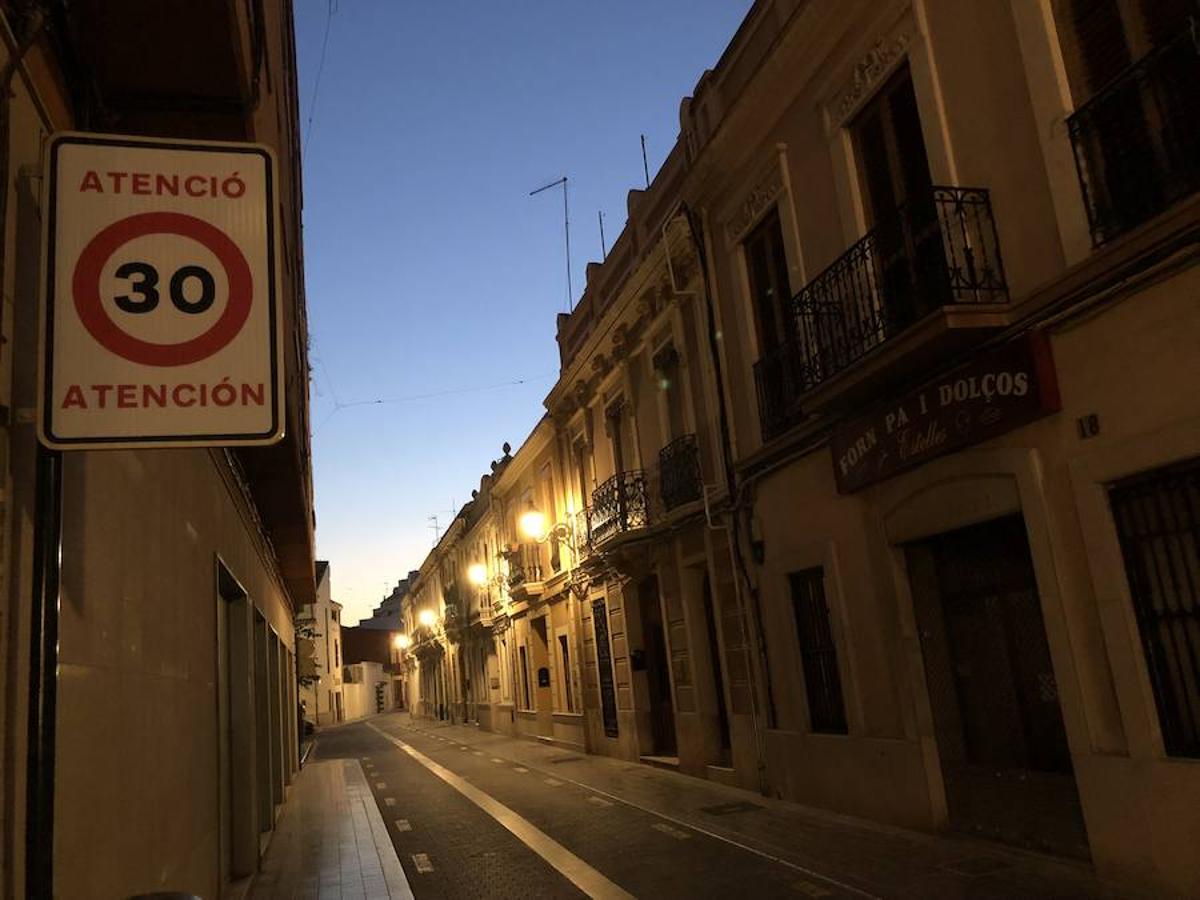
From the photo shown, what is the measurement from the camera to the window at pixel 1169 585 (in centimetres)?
596

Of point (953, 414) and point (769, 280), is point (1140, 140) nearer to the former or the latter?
point (953, 414)

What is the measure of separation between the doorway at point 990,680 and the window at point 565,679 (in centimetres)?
1348

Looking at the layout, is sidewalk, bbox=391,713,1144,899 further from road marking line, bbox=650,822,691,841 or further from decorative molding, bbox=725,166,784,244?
decorative molding, bbox=725,166,784,244

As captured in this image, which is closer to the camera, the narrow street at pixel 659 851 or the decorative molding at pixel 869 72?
the narrow street at pixel 659 851

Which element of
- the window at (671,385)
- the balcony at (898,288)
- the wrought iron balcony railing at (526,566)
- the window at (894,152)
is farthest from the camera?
the wrought iron balcony railing at (526,566)

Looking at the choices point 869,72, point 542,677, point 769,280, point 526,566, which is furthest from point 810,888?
point 542,677

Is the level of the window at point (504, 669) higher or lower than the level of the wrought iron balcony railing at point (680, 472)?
lower

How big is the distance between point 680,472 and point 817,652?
4226mm

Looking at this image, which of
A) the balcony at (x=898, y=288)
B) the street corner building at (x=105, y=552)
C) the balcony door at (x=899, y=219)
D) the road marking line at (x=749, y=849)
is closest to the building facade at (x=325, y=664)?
the road marking line at (x=749, y=849)

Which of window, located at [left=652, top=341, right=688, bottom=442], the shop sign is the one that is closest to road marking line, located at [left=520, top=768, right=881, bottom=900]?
the shop sign

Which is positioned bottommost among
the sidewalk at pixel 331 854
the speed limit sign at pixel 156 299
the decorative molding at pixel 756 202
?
the sidewalk at pixel 331 854

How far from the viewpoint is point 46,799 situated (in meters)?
2.21

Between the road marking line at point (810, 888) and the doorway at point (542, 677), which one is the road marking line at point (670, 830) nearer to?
the road marking line at point (810, 888)

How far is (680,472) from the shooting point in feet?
46.1
